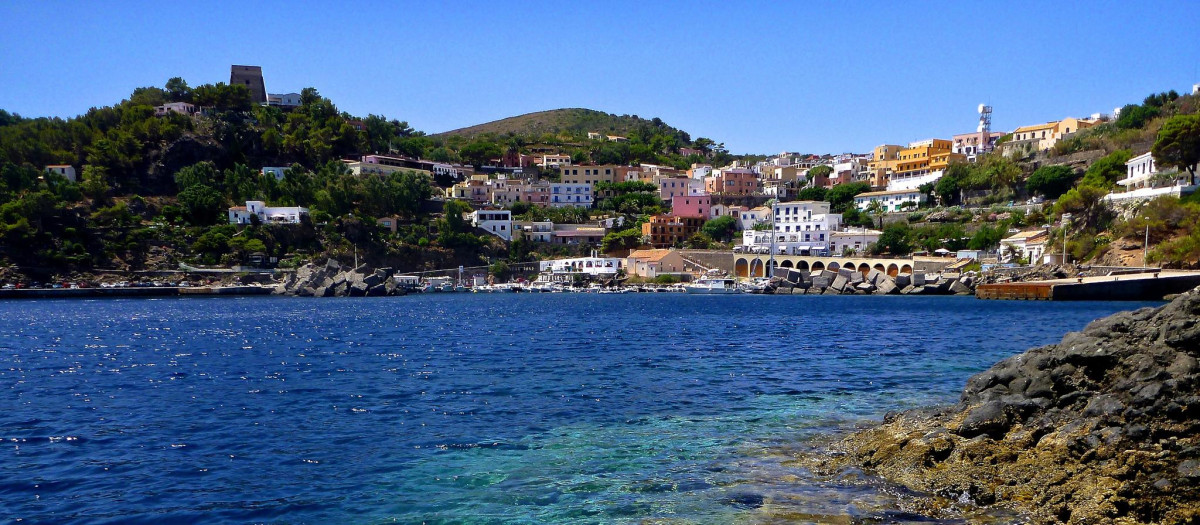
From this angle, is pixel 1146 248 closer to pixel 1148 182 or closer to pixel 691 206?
pixel 1148 182

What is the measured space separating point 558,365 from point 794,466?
12.7 m

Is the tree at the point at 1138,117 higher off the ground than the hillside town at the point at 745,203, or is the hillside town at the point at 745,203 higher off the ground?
the tree at the point at 1138,117

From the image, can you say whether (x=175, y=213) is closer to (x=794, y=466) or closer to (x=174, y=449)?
(x=174, y=449)

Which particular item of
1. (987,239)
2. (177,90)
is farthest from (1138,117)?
(177,90)

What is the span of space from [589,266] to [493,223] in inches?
586

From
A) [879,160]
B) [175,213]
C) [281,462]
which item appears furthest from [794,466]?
[879,160]

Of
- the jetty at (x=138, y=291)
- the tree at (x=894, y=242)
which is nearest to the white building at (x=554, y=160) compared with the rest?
the tree at (x=894, y=242)

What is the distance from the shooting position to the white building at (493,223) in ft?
301

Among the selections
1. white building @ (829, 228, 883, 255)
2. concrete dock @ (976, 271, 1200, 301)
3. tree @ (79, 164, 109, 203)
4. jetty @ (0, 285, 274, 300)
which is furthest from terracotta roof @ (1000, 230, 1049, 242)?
tree @ (79, 164, 109, 203)

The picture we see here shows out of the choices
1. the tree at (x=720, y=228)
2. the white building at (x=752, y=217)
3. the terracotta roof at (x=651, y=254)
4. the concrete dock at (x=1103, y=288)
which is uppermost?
the white building at (x=752, y=217)

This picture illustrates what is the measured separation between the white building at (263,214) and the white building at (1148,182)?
264 ft

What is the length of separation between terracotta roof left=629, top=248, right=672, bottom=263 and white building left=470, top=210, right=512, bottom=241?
53.8 feet

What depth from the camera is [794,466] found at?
11.2m

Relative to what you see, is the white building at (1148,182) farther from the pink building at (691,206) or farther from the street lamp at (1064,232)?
the pink building at (691,206)
